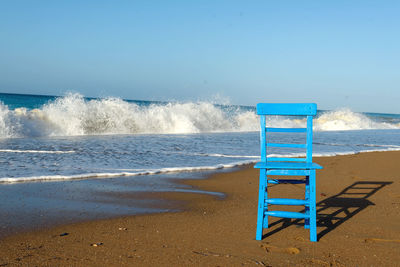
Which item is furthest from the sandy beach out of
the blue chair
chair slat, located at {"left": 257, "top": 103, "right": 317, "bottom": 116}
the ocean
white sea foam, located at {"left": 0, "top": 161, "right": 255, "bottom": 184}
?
white sea foam, located at {"left": 0, "top": 161, "right": 255, "bottom": 184}

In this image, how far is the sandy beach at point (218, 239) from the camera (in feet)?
10.5

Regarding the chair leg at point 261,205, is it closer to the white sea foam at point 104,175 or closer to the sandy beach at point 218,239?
the sandy beach at point 218,239

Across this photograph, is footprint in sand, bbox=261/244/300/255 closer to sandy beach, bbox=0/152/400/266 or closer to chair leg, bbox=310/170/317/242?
sandy beach, bbox=0/152/400/266

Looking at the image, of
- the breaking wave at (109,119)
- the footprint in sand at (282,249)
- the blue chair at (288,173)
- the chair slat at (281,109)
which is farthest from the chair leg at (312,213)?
the breaking wave at (109,119)

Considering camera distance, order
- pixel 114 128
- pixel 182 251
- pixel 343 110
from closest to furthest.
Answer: pixel 182 251 < pixel 114 128 < pixel 343 110

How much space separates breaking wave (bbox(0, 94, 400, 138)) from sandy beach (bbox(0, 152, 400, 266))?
12227 millimetres

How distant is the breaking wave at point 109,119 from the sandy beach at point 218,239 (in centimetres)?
1223

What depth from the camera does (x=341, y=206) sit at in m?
5.18

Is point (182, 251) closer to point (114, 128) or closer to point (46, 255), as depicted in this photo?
point (46, 255)

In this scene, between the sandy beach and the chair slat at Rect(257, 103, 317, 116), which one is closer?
the sandy beach

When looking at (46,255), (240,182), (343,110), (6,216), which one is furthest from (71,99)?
(343,110)

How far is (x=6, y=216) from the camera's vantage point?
4.27 metres

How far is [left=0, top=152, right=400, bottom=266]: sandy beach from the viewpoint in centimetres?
319

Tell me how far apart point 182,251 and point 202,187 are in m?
2.98
